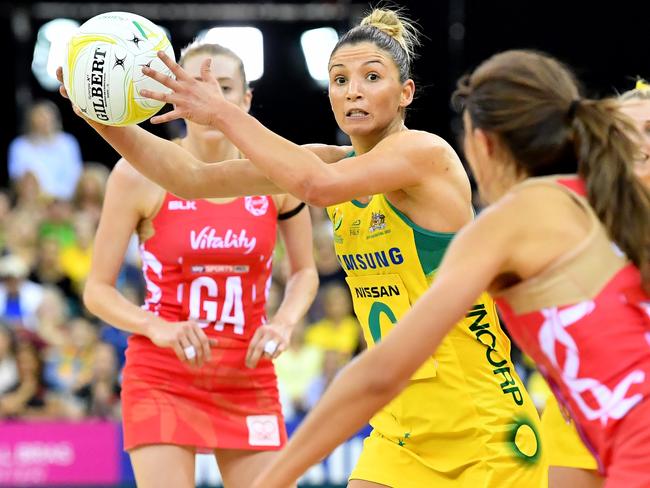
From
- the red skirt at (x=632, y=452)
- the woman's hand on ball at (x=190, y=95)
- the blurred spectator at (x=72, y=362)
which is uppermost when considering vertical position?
the woman's hand on ball at (x=190, y=95)

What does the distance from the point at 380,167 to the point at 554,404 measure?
1.23 meters

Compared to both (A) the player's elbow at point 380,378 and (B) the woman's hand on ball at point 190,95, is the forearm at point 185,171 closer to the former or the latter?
(B) the woman's hand on ball at point 190,95

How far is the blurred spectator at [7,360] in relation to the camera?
8055 millimetres

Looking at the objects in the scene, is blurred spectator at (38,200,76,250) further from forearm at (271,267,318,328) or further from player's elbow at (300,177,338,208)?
player's elbow at (300,177,338,208)

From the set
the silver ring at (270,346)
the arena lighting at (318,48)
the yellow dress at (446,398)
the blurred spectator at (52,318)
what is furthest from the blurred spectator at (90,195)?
the yellow dress at (446,398)

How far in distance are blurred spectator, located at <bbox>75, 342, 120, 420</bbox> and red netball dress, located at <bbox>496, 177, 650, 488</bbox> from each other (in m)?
6.17

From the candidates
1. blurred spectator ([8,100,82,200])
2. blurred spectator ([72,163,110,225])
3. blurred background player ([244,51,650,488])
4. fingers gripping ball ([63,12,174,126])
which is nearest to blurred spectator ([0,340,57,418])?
blurred spectator ([72,163,110,225])

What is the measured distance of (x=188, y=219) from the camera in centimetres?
459

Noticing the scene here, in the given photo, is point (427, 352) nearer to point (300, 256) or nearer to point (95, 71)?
point (95, 71)

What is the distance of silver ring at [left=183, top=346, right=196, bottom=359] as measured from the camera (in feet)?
14.0

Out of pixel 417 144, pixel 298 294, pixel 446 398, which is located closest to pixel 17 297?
pixel 298 294

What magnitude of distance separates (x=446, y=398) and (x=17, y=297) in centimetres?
583

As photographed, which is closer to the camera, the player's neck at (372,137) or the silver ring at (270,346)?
the player's neck at (372,137)

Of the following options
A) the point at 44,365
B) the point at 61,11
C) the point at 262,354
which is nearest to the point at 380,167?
the point at 262,354
